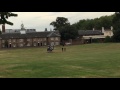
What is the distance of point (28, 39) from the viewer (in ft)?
347

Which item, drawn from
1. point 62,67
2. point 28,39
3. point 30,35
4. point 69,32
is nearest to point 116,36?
point 69,32

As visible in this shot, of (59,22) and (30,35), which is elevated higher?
(59,22)

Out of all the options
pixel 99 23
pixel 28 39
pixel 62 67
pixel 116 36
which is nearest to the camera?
pixel 62 67

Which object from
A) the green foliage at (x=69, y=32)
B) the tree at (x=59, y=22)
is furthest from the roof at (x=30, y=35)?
A: the tree at (x=59, y=22)

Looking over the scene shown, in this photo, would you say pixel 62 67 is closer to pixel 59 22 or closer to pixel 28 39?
pixel 28 39

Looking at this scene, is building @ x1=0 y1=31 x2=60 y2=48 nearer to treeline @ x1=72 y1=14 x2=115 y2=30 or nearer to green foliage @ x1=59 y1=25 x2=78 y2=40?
green foliage @ x1=59 y1=25 x2=78 y2=40

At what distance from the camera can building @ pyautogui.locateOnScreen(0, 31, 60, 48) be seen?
102 metres

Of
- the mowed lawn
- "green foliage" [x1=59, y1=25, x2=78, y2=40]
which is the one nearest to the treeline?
"green foliage" [x1=59, y1=25, x2=78, y2=40]

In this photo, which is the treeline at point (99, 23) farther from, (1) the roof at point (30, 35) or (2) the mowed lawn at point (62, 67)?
(2) the mowed lawn at point (62, 67)

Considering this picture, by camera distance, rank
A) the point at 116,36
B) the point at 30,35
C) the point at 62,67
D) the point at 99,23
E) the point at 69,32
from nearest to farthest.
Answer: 1. the point at 62,67
2. the point at 116,36
3. the point at 69,32
4. the point at 30,35
5. the point at 99,23

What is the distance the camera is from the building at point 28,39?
102m

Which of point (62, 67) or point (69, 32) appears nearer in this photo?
point (62, 67)
